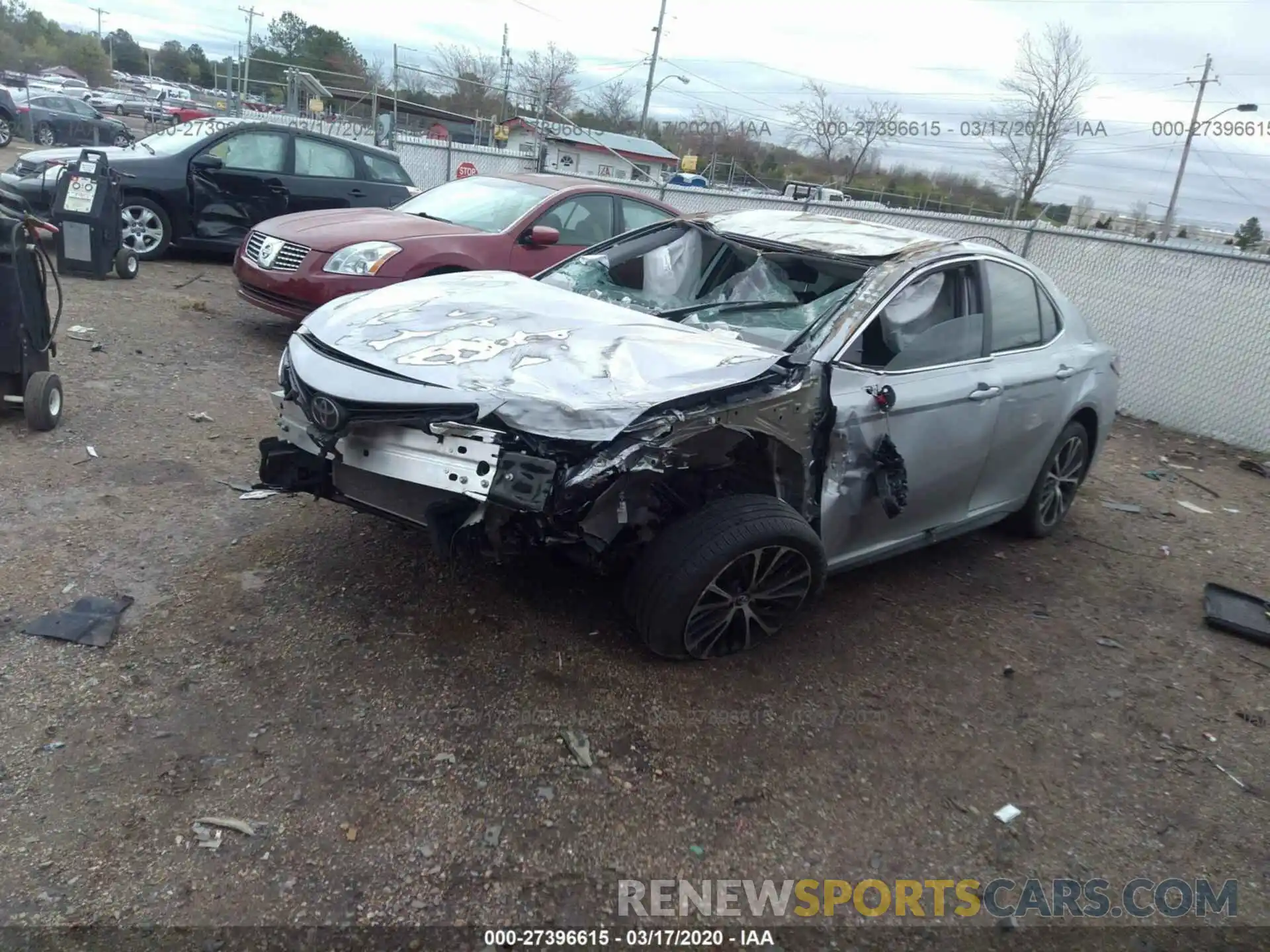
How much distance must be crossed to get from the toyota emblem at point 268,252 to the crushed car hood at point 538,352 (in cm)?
343

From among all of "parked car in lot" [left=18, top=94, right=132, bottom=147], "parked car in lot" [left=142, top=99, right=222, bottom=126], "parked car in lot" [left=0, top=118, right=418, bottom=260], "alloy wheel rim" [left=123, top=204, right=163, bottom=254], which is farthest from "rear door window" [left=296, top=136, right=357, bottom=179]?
"parked car in lot" [left=142, top=99, right=222, bottom=126]

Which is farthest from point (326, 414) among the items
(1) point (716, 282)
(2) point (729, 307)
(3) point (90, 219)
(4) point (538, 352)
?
(3) point (90, 219)

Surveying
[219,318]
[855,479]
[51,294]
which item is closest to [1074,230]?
[855,479]

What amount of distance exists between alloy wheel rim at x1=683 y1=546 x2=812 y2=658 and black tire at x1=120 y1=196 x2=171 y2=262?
8350 millimetres

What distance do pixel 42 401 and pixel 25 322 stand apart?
0.42 meters

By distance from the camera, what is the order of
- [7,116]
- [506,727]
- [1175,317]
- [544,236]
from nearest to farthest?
[506,727], [544,236], [1175,317], [7,116]

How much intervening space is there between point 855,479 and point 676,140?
1874 inches

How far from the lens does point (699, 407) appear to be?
3086mm

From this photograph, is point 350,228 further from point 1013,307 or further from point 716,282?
point 1013,307

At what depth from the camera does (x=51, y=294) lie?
25.4 ft

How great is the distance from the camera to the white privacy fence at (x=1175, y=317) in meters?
8.21

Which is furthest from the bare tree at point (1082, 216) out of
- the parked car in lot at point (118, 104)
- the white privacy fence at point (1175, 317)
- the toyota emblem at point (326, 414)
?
the parked car in lot at point (118, 104)

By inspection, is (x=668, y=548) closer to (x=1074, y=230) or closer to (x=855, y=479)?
(x=855, y=479)

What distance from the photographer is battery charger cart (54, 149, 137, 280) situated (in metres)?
8.16
